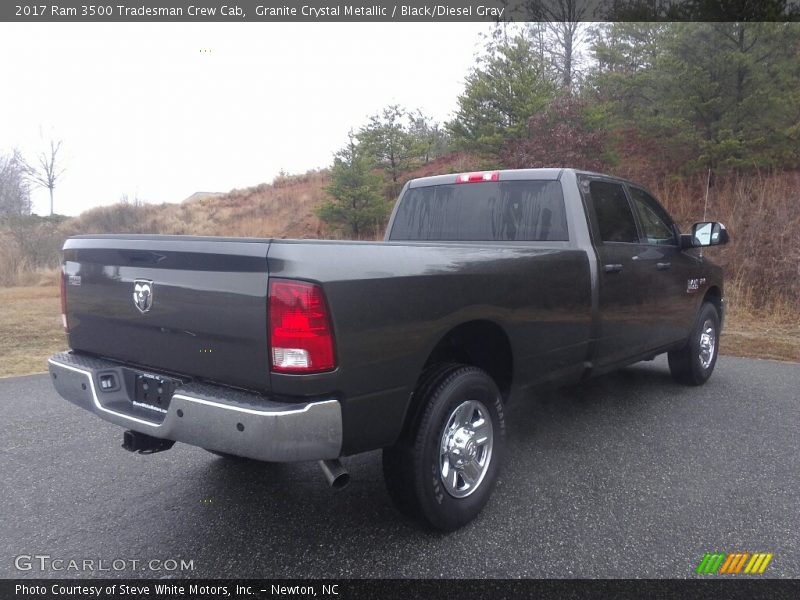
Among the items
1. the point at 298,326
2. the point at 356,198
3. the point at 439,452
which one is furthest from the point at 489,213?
the point at 356,198

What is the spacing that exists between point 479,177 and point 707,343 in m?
3.12

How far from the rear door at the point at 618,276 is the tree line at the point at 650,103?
11077mm

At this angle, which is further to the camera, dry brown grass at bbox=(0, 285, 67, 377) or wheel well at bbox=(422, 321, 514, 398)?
dry brown grass at bbox=(0, 285, 67, 377)

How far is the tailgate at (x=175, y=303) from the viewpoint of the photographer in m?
2.39

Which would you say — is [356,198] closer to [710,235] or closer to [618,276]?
[710,235]

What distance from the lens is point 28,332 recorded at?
8906 millimetres

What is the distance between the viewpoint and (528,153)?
15445mm

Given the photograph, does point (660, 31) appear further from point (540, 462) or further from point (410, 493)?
point (410, 493)

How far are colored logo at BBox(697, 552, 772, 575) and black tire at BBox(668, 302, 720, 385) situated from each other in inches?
121

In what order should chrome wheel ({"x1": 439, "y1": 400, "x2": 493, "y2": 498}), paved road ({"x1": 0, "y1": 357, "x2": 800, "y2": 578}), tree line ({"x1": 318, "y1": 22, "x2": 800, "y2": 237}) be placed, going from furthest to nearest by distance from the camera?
tree line ({"x1": 318, "y1": 22, "x2": 800, "y2": 237}), chrome wheel ({"x1": 439, "y1": 400, "x2": 493, "y2": 498}), paved road ({"x1": 0, "y1": 357, "x2": 800, "y2": 578})

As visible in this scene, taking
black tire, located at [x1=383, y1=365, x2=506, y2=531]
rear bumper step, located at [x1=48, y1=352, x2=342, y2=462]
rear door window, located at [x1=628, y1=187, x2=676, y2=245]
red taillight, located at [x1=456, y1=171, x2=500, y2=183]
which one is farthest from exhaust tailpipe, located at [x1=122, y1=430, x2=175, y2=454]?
rear door window, located at [x1=628, y1=187, x2=676, y2=245]

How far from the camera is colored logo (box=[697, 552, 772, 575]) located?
2623 mm

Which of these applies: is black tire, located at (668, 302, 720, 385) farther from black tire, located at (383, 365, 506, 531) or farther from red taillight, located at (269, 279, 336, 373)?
red taillight, located at (269, 279, 336, 373)

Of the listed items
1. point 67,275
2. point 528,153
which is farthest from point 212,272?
point 528,153
